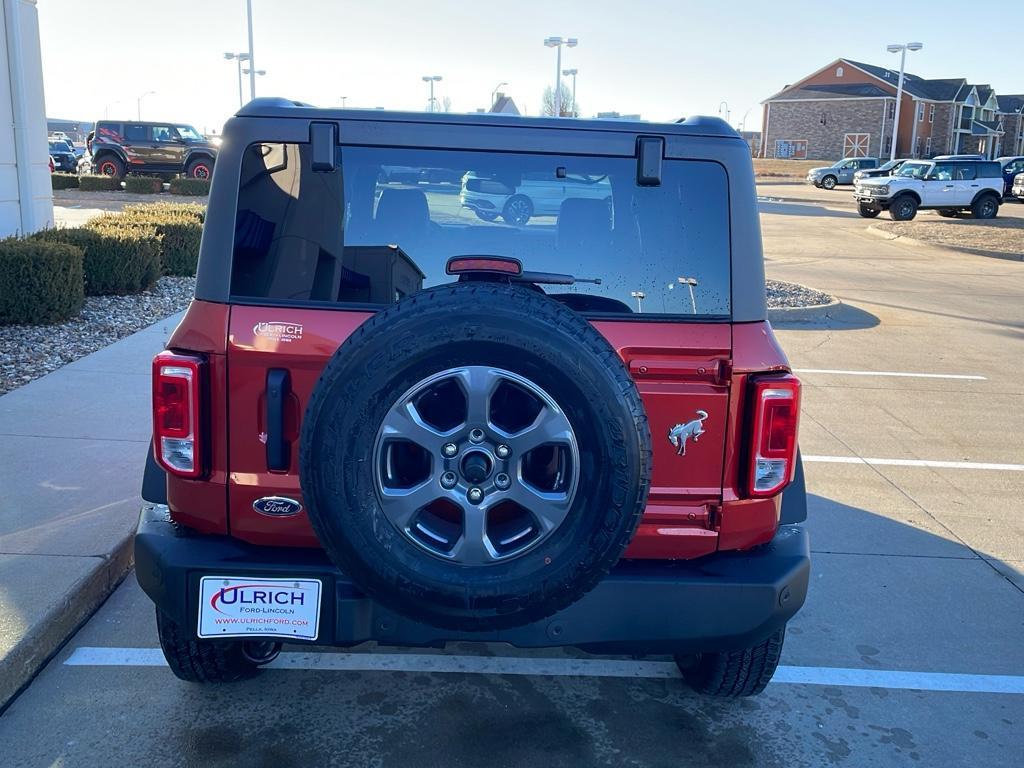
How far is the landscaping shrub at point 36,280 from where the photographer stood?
8.57 m

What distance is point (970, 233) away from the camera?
84.2 feet

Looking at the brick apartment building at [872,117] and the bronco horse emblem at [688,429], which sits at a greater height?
A: the brick apartment building at [872,117]

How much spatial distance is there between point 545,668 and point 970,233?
25720 mm

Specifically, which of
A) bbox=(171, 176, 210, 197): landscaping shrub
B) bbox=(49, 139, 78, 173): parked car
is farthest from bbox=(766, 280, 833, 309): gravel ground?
bbox=(49, 139, 78, 173): parked car

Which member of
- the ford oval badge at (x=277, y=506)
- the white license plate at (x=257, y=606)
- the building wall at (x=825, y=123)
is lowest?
the white license plate at (x=257, y=606)

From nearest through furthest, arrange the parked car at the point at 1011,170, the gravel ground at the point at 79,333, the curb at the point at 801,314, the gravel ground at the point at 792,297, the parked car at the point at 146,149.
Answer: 1. the gravel ground at the point at 79,333
2. the curb at the point at 801,314
3. the gravel ground at the point at 792,297
4. the parked car at the point at 146,149
5. the parked car at the point at 1011,170

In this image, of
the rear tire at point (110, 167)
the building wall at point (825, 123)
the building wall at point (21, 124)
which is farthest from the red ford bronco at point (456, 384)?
the building wall at point (825, 123)

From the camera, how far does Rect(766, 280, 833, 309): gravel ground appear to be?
12695mm

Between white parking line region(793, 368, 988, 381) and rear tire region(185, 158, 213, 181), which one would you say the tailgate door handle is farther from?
rear tire region(185, 158, 213, 181)

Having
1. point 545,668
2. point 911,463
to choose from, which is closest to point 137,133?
point 911,463

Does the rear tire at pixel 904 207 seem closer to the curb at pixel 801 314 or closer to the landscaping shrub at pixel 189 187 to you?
the curb at pixel 801 314

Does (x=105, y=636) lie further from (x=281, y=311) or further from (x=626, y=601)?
(x=626, y=601)

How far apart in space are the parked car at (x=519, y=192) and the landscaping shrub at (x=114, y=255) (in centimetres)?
821

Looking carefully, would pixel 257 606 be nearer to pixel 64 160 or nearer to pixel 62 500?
pixel 62 500
